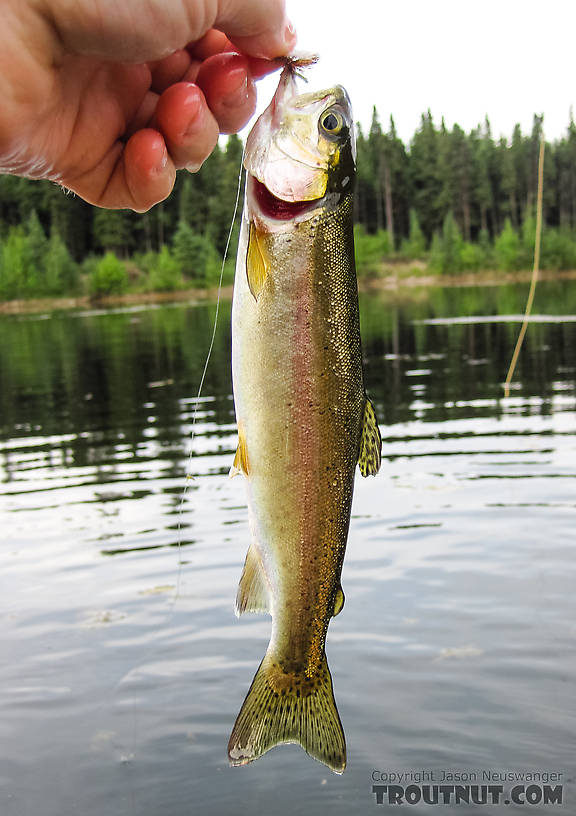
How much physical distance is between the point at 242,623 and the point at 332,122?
6294 mm

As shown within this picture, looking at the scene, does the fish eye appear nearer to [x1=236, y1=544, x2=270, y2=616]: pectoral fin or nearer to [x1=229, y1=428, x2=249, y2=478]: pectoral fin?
[x1=229, y1=428, x2=249, y2=478]: pectoral fin

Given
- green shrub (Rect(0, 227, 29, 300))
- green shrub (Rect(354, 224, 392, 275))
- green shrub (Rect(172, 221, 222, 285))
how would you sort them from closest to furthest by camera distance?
green shrub (Rect(0, 227, 29, 300)) < green shrub (Rect(354, 224, 392, 275)) < green shrub (Rect(172, 221, 222, 285))

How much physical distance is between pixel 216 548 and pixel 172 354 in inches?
943

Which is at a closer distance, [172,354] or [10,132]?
[10,132]

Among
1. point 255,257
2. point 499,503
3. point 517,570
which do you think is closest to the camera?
point 255,257

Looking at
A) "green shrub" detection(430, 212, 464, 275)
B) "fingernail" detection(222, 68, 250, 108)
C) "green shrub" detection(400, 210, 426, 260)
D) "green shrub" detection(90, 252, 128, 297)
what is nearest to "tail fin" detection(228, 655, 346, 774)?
"fingernail" detection(222, 68, 250, 108)

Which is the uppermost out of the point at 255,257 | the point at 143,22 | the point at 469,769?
the point at 143,22

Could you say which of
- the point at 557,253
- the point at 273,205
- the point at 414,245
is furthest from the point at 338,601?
the point at 414,245

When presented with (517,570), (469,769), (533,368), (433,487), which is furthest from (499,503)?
(533,368)

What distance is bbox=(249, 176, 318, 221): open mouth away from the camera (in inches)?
100

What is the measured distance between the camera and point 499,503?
11703 mm

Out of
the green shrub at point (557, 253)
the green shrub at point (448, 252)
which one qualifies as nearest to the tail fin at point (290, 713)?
the green shrub at point (448, 252)

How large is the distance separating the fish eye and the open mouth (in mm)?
244

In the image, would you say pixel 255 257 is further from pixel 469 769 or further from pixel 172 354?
pixel 172 354
